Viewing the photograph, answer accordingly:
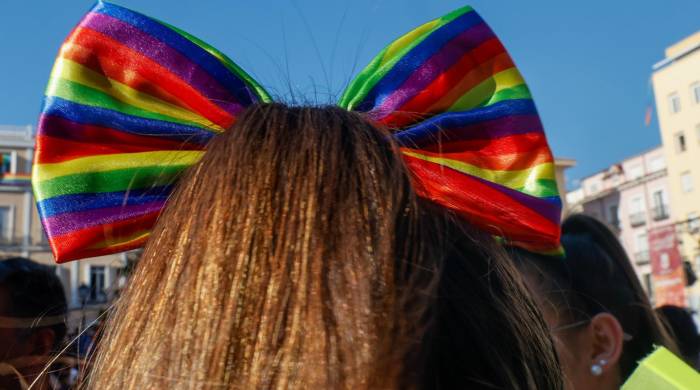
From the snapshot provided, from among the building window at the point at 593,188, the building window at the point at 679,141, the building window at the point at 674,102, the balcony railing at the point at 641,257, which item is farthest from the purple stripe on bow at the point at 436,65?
the building window at the point at 593,188

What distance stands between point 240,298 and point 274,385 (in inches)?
2.9

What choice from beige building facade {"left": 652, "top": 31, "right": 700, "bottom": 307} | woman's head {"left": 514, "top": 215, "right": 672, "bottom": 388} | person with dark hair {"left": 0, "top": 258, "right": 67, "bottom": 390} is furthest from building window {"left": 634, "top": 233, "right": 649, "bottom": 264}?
person with dark hair {"left": 0, "top": 258, "right": 67, "bottom": 390}

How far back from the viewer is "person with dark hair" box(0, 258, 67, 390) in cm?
197

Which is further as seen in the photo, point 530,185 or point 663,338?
point 663,338

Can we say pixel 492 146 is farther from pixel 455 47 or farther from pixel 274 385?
pixel 274 385

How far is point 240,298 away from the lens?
56cm

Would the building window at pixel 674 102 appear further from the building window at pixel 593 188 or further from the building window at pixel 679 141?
the building window at pixel 593 188

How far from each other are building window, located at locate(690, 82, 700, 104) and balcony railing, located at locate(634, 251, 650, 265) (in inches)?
324

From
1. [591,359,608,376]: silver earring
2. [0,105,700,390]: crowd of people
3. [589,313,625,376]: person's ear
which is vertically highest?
[0,105,700,390]: crowd of people

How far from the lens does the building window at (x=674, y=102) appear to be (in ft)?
93.9

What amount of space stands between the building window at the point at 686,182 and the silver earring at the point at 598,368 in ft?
93.9

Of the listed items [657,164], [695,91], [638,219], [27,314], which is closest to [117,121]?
[27,314]

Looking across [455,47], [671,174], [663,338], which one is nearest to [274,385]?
[455,47]

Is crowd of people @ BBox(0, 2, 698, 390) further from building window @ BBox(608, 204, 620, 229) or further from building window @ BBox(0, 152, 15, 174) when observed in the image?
building window @ BBox(608, 204, 620, 229)
